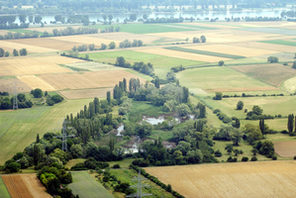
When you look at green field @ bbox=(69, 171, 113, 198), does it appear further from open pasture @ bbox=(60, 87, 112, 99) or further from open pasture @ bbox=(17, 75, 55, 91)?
open pasture @ bbox=(17, 75, 55, 91)

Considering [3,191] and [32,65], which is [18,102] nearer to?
[3,191]

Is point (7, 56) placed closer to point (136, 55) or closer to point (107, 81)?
point (136, 55)

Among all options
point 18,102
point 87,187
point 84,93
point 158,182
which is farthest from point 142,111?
point 87,187

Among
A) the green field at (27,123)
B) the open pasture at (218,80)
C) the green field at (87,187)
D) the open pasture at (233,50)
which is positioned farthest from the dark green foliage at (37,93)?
the open pasture at (233,50)

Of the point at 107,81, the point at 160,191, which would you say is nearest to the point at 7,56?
the point at 107,81

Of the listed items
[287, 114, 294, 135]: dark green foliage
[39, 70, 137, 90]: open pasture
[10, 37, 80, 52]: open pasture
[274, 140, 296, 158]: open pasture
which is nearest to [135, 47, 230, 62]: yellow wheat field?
[10, 37, 80, 52]: open pasture

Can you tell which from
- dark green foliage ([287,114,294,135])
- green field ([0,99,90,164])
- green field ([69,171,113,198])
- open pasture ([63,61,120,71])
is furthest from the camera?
open pasture ([63,61,120,71])

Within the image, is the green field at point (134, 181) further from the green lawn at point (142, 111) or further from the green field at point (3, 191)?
the green lawn at point (142, 111)
